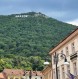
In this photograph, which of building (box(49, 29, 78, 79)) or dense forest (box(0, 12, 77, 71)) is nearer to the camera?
building (box(49, 29, 78, 79))

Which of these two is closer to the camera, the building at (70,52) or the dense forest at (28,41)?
the building at (70,52)

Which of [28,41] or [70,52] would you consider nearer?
[70,52]

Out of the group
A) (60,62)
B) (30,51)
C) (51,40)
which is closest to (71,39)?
(60,62)

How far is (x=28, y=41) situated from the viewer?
17675cm

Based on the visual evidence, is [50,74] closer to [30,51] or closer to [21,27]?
[30,51]

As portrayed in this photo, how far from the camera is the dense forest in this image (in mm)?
156788

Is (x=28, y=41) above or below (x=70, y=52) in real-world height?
above

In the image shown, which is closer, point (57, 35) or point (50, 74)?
point (50, 74)

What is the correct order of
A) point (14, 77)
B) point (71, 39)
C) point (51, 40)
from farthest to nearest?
point (51, 40) < point (14, 77) < point (71, 39)

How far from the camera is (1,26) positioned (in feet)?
646

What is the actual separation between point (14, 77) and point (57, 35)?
151ft

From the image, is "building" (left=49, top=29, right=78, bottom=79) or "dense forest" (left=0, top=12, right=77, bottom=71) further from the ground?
"dense forest" (left=0, top=12, right=77, bottom=71)

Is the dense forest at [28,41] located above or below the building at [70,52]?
above

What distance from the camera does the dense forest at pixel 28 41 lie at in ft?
514
